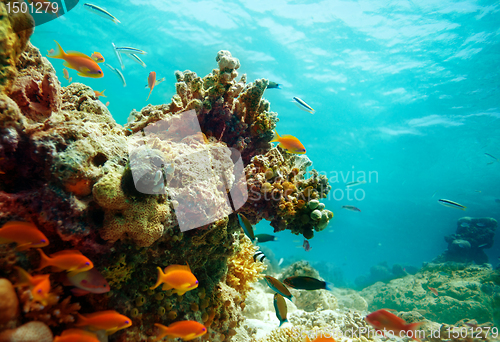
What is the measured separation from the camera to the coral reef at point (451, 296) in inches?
345

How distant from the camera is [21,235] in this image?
168 cm

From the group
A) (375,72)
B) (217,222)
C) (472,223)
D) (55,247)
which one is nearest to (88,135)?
(55,247)

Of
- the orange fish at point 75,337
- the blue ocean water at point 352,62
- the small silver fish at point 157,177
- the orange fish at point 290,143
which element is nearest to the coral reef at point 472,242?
the blue ocean water at point 352,62

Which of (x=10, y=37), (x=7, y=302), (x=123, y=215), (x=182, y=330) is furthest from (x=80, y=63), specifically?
(x=182, y=330)

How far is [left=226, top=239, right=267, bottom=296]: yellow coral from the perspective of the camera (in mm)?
4191

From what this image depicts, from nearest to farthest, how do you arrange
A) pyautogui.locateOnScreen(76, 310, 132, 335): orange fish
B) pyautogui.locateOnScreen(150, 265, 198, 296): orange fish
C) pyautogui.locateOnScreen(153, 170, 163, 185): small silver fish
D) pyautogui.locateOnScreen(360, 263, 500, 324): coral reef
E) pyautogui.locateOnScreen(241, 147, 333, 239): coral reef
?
pyautogui.locateOnScreen(76, 310, 132, 335): orange fish < pyautogui.locateOnScreen(150, 265, 198, 296): orange fish < pyautogui.locateOnScreen(153, 170, 163, 185): small silver fish < pyautogui.locateOnScreen(241, 147, 333, 239): coral reef < pyautogui.locateOnScreen(360, 263, 500, 324): coral reef

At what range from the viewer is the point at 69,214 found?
2025mm

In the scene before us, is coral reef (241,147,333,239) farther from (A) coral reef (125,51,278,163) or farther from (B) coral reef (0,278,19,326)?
(B) coral reef (0,278,19,326)

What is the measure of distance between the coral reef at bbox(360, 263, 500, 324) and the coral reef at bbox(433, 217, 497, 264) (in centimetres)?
499

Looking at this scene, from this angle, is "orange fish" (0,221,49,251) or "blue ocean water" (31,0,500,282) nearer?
"orange fish" (0,221,49,251)

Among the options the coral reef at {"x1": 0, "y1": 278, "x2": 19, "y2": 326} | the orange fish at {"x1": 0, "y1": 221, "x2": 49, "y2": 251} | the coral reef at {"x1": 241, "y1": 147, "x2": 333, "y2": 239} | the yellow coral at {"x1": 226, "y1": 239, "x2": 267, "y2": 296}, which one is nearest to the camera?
the coral reef at {"x1": 0, "y1": 278, "x2": 19, "y2": 326}

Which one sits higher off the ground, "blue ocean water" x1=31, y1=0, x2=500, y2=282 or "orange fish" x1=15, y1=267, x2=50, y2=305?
"blue ocean water" x1=31, y1=0, x2=500, y2=282

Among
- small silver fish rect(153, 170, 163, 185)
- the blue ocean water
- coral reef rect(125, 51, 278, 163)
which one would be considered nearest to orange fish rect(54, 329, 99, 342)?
small silver fish rect(153, 170, 163, 185)

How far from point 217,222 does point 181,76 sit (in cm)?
330
